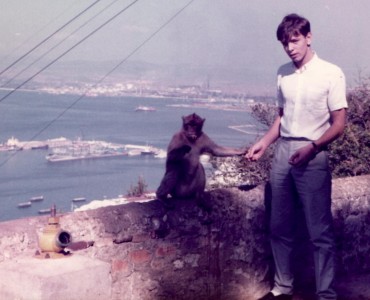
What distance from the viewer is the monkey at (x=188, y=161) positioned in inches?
189

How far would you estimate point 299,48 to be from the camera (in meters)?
3.89

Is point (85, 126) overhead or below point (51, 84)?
below

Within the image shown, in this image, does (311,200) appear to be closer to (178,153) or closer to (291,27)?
(291,27)

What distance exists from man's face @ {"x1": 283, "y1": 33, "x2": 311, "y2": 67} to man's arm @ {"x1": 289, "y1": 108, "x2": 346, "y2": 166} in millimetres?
406

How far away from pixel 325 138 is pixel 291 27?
73 centimetres

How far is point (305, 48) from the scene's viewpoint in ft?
12.8

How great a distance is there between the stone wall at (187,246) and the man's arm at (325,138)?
0.97 meters

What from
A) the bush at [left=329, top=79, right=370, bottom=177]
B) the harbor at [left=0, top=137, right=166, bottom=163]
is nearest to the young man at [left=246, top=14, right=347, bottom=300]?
the bush at [left=329, top=79, right=370, bottom=177]

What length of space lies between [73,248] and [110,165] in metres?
52.8

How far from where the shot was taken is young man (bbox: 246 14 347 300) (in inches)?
152

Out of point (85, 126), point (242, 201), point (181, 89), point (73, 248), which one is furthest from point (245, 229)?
point (85, 126)

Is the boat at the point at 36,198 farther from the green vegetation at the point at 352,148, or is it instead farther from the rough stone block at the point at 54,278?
the rough stone block at the point at 54,278

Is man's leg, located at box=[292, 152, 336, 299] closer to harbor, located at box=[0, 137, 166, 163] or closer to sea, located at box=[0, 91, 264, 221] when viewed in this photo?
sea, located at box=[0, 91, 264, 221]

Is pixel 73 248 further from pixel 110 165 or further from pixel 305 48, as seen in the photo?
pixel 110 165
